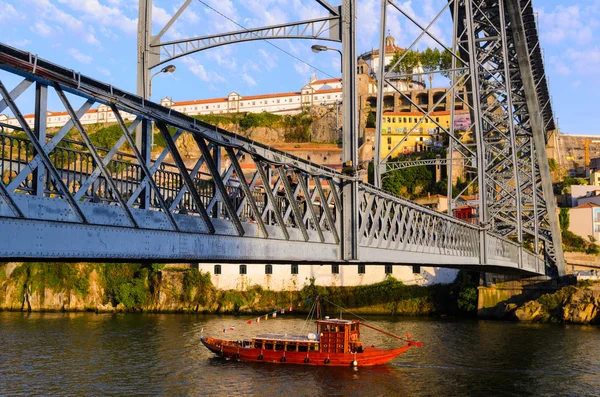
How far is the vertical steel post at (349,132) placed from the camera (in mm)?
17156

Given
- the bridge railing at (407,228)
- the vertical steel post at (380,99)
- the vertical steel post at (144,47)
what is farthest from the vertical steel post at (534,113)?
the vertical steel post at (144,47)

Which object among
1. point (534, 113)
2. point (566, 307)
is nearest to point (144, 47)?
point (534, 113)

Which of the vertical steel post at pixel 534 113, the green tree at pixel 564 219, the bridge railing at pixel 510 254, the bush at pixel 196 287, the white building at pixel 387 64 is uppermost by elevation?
the white building at pixel 387 64

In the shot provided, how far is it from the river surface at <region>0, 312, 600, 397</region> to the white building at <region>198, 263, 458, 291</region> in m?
9.15

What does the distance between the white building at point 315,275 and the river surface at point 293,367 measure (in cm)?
915

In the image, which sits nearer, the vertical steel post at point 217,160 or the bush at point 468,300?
the vertical steel post at point 217,160

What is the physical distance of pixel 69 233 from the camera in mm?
10039

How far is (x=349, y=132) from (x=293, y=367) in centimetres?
1942

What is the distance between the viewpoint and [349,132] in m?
17.6

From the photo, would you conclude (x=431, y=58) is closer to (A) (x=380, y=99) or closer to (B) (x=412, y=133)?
(B) (x=412, y=133)

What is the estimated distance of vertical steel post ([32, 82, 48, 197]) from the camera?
377 inches

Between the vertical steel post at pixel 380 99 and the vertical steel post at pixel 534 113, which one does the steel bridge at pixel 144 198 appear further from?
the vertical steel post at pixel 534 113

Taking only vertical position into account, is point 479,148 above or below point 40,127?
above

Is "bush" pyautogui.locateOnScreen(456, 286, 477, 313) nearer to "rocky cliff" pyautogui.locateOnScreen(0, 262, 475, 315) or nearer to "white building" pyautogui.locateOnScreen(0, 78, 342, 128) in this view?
"rocky cliff" pyautogui.locateOnScreen(0, 262, 475, 315)
